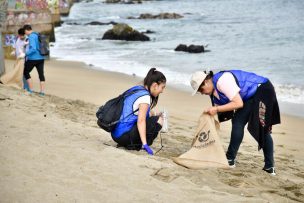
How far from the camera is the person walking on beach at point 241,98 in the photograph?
461 centimetres

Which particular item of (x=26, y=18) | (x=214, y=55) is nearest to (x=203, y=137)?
(x=26, y=18)

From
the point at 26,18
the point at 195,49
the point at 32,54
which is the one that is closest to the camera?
the point at 32,54

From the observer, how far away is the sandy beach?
12.2 ft

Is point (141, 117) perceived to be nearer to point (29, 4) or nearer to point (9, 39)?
point (9, 39)

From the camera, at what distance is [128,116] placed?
4852 millimetres

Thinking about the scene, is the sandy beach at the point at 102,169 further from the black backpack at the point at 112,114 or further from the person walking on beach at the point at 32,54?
the person walking on beach at the point at 32,54

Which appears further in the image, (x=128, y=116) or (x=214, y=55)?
(x=214, y=55)

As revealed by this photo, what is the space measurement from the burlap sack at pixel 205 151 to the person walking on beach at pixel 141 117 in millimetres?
410

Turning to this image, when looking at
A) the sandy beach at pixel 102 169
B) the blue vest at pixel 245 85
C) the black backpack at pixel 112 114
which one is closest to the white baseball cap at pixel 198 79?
the blue vest at pixel 245 85

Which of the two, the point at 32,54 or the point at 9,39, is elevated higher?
the point at 32,54

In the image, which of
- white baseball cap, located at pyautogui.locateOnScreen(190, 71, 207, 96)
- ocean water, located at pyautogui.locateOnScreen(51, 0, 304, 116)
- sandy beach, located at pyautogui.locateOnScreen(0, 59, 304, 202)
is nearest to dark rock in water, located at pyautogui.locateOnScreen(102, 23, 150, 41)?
ocean water, located at pyautogui.locateOnScreen(51, 0, 304, 116)

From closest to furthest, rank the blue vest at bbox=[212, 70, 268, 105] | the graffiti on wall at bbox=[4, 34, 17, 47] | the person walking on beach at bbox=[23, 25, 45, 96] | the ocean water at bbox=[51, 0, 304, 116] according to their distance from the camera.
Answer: the blue vest at bbox=[212, 70, 268, 105]
the person walking on beach at bbox=[23, 25, 45, 96]
the ocean water at bbox=[51, 0, 304, 116]
the graffiti on wall at bbox=[4, 34, 17, 47]

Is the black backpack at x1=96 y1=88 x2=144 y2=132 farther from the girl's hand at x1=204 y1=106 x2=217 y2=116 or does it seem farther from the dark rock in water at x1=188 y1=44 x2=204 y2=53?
the dark rock in water at x1=188 y1=44 x2=204 y2=53

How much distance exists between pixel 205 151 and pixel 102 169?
1.12 metres
